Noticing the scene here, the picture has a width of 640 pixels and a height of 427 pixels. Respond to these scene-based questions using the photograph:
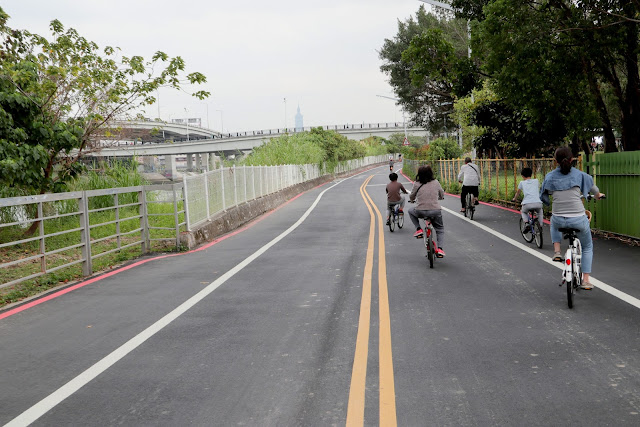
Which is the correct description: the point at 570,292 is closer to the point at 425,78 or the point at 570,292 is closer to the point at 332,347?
the point at 332,347

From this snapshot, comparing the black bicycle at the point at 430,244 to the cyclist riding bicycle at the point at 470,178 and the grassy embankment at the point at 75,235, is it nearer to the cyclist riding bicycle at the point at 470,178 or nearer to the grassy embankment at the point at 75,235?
the grassy embankment at the point at 75,235

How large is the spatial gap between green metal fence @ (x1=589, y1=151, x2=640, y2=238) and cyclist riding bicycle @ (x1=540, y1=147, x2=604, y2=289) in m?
5.07

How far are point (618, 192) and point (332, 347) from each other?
9619mm

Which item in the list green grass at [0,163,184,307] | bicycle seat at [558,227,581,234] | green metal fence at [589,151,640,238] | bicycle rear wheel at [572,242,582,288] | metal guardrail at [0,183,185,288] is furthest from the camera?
green metal fence at [589,151,640,238]

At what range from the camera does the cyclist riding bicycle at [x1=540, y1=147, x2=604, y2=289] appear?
763cm

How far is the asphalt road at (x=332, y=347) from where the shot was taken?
440 cm

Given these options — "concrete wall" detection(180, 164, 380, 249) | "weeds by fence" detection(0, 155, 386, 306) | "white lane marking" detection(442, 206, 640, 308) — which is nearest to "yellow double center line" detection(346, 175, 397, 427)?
"white lane marking" detection(442, 206, 640, 308)

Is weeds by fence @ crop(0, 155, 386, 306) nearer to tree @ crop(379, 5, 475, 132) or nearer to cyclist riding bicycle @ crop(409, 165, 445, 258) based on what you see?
cyclist riding bicycle @ crop(409, 165, 445, 258)

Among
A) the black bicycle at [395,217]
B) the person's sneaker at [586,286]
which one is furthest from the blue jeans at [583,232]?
the black bicycle at [395,217]

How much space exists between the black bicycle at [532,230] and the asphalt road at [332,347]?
1.60m

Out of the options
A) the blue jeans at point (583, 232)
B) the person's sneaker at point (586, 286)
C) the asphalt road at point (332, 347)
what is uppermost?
the blue jeans at point (583, 232)

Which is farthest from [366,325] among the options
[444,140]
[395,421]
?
[444,140]

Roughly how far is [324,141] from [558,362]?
61437 mm

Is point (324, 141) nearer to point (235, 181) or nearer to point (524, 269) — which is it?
point (235, 181)
